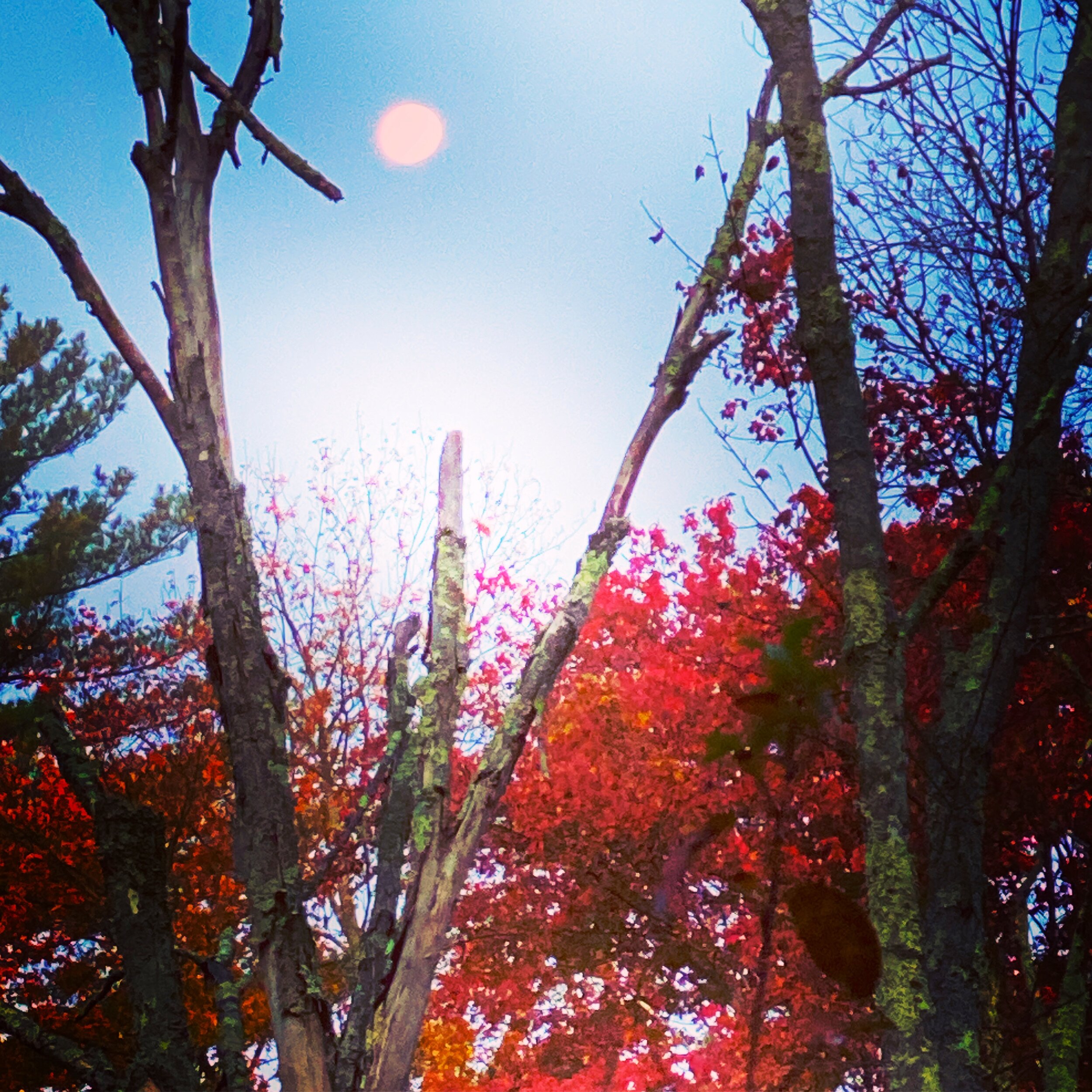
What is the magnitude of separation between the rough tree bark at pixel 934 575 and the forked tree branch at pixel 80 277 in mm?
2558

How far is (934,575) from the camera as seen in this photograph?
3.66 meters

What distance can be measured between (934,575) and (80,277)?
10.9 ft

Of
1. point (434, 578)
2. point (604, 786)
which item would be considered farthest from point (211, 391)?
point (604, 786)

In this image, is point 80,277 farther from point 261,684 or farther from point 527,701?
point 527,701

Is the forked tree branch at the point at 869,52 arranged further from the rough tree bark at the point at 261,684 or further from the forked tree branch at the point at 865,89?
the rough tree bark at the point at 261,684

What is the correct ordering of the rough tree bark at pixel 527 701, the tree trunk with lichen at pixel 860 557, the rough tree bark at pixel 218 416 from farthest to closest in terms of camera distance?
the tree trunk with lichen at pixel 860 557, the rough tree bark at pixel 527 701, the rough tree bark at pixel 218 416

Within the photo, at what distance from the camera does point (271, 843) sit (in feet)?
8.51

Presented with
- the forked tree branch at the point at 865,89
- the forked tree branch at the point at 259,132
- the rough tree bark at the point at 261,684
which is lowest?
the rough tree bark at the point at 261,684

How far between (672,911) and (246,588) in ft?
33.2

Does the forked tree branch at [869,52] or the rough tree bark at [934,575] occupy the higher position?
the forked tree branch at [869,52]

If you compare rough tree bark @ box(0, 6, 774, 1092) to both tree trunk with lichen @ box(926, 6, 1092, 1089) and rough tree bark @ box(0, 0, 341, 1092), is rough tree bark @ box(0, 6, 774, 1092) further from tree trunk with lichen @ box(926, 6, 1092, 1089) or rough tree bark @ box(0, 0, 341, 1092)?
tree trunk with lichen @ box(926, 6, 1092, 1089)

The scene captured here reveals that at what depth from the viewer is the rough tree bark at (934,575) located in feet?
10.7

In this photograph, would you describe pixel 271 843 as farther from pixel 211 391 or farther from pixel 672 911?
pixel 672 911

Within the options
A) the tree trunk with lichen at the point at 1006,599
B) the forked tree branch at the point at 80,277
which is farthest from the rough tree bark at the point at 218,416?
the tree trunk with lichen at the point at 1006,599
